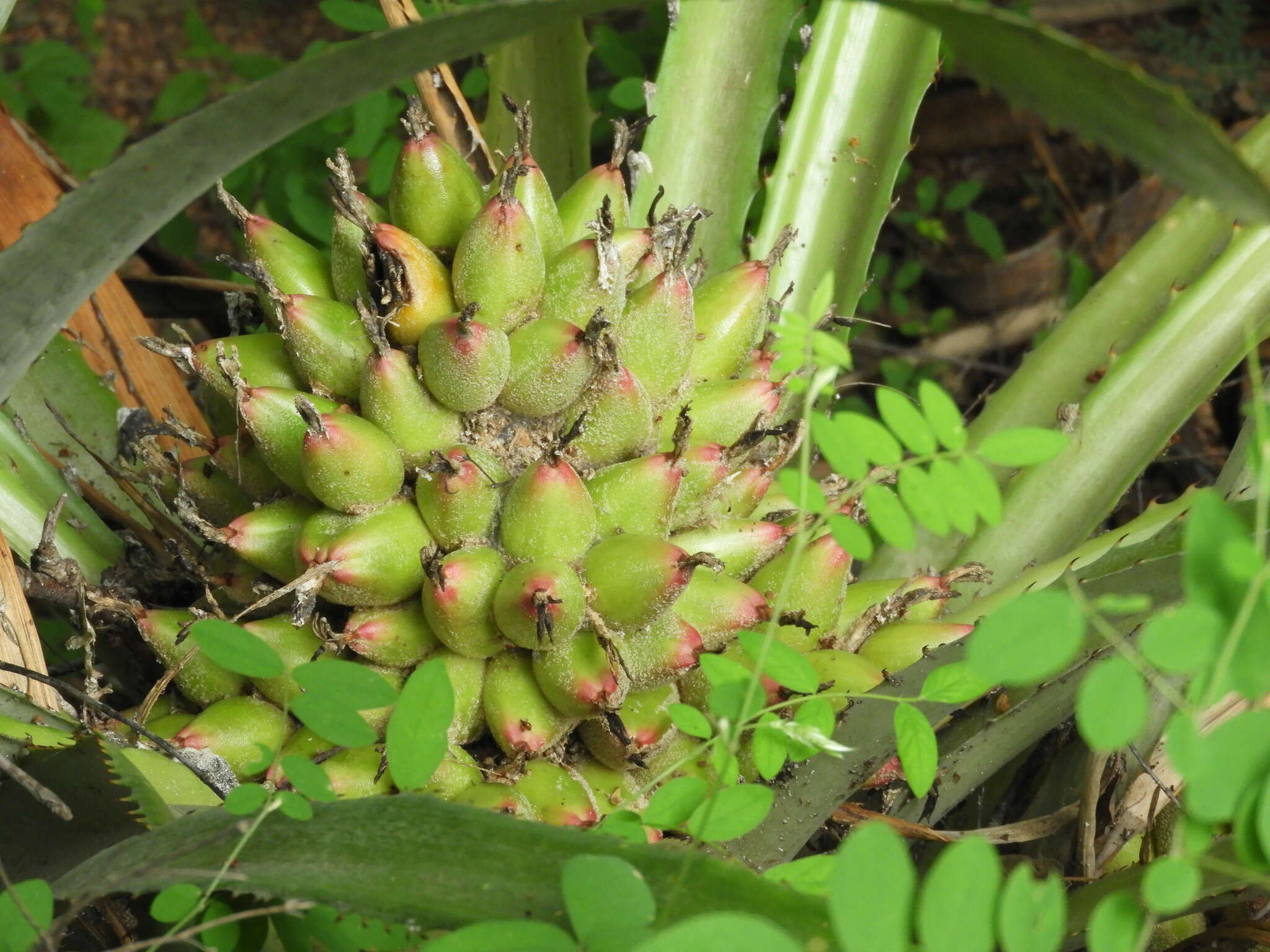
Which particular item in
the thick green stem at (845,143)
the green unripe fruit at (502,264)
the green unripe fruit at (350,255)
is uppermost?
the thick green stem at (845,143)

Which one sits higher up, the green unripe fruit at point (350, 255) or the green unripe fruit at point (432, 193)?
the green unripe fruit at point (432, 193)

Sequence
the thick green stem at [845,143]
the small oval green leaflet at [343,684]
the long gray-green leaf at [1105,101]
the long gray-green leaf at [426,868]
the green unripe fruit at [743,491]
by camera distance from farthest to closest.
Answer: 1. the thick green stem at [845,143]
2. the green unripe fruit at [743,491]
3. the small oval green leaflet at [343,684]
4. the long gray-green leaf at [426,868]
5. the long gray-green leaf at [1105,101]

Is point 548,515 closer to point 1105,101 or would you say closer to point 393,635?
point 393,635

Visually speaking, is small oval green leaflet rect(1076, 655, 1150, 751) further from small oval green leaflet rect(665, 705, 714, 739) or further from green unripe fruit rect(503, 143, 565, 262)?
green unripe fruit rect(503, 143, 565, 262)

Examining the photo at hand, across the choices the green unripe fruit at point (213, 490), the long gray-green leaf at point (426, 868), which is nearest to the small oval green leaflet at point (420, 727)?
the long gray-green leaf at point (426, 868)

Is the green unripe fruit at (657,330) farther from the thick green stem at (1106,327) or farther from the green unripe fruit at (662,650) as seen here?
the thick green stem at (1106,327)

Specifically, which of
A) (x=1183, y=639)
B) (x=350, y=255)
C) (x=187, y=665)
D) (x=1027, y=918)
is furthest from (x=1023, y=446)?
(x=187, y=665)

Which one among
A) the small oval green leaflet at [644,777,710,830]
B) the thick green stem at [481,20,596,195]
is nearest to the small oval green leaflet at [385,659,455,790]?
the small oval green leaflet at [644,777,710,830]
